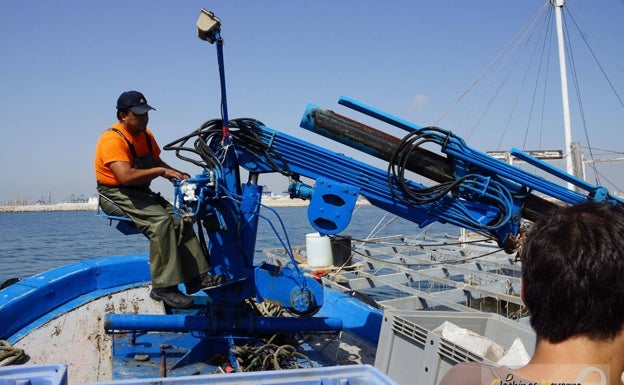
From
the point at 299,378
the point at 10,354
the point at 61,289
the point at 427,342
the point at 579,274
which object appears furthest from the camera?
the point at 61,289

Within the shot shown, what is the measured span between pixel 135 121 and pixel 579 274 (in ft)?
15.6

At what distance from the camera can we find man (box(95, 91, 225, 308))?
5.08 meters

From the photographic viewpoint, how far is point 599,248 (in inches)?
53.1

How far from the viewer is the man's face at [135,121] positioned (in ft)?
17.3

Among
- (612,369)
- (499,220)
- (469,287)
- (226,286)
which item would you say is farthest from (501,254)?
(612,369)

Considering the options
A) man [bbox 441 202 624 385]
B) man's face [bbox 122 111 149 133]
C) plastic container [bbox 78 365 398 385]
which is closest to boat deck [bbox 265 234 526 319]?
man's face [bbox 122 111 149 133]

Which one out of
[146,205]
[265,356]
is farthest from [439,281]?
[146,205]

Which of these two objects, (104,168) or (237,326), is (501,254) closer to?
(237,326)

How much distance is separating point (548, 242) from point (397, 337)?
11.4 ft

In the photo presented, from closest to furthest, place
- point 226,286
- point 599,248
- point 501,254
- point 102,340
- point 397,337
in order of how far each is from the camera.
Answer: point 599,248 < point 397,337 < point 226,286 < point 102,340 < point 501,254

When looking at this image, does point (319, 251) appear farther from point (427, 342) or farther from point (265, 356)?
point (427, 342)

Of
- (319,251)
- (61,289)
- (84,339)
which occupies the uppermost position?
(61,289)

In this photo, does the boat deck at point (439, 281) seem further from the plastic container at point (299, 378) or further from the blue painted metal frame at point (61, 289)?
the plastic container at point (299, 378)

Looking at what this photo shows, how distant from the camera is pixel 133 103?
5234 millimetres
